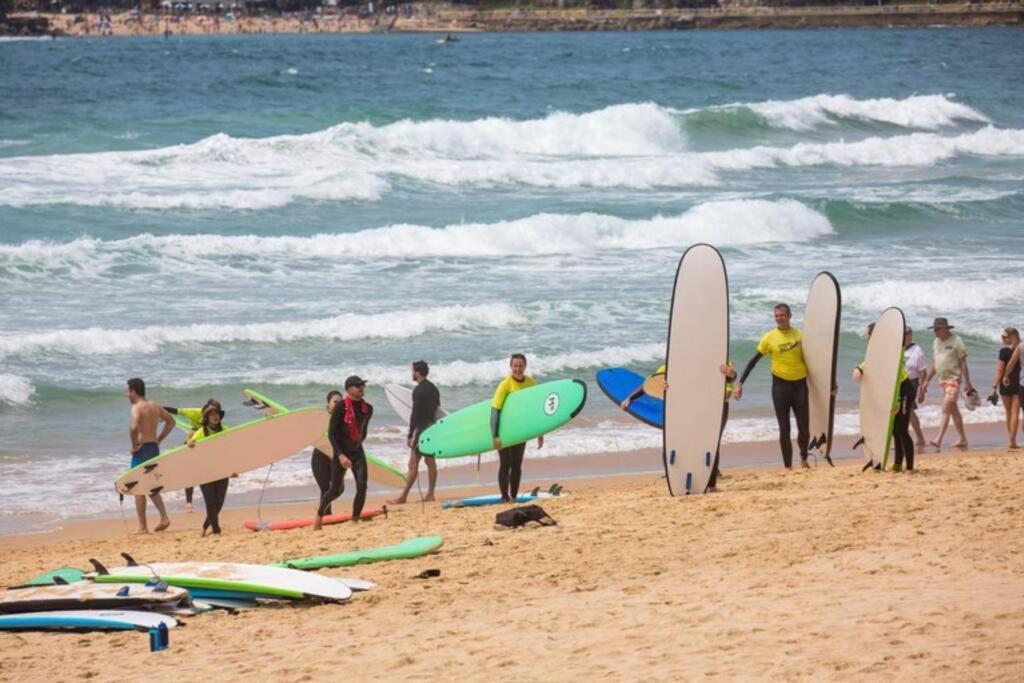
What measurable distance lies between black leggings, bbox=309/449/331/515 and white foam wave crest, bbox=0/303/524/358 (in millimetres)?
6299

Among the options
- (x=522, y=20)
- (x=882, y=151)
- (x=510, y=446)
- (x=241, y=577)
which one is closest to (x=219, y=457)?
(x=510, y=446)

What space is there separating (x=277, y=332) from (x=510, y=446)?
24.3ft

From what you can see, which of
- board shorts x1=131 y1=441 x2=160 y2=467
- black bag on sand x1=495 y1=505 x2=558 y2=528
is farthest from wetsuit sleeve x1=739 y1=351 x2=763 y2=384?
board shorts x1=131 y1=441 x2=160 y2=467

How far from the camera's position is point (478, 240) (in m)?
24.6

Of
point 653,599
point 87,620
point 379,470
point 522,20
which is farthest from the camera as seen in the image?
point 522,20

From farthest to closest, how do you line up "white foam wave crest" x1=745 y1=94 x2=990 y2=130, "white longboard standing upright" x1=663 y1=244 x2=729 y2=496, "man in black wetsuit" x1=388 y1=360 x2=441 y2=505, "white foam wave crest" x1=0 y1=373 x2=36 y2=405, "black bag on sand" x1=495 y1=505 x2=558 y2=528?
"white foam wave crest" x1=745 y1=94 x2=990 y2=130 < "white foam wave crest" x1=0 y1=373 x2=36 y2=405 < "man in black wetsuit" x1=388 y1=360 x2=441 y2=505 < "white longboard standing upright" x1=663 y1=244 x2=729 y2=496 < "black bag on sand" x1=495 y1=505 x2=558 y2=528

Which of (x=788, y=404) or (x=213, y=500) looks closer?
(x=213, y=500)

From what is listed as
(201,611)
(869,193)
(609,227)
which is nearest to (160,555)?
(201,611)

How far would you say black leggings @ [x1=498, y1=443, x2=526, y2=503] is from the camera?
1093 centimetres

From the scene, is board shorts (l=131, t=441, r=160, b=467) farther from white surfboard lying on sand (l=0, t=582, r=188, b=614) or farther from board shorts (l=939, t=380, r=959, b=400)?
board shorts (l=939, t=380, r=959, b=400)

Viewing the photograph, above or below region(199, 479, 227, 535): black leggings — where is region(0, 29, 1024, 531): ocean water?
above

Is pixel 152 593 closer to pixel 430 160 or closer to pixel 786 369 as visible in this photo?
pixel 786 369

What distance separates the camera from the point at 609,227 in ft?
83.5

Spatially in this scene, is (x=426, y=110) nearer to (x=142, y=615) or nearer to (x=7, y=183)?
(x=7, y=183)
